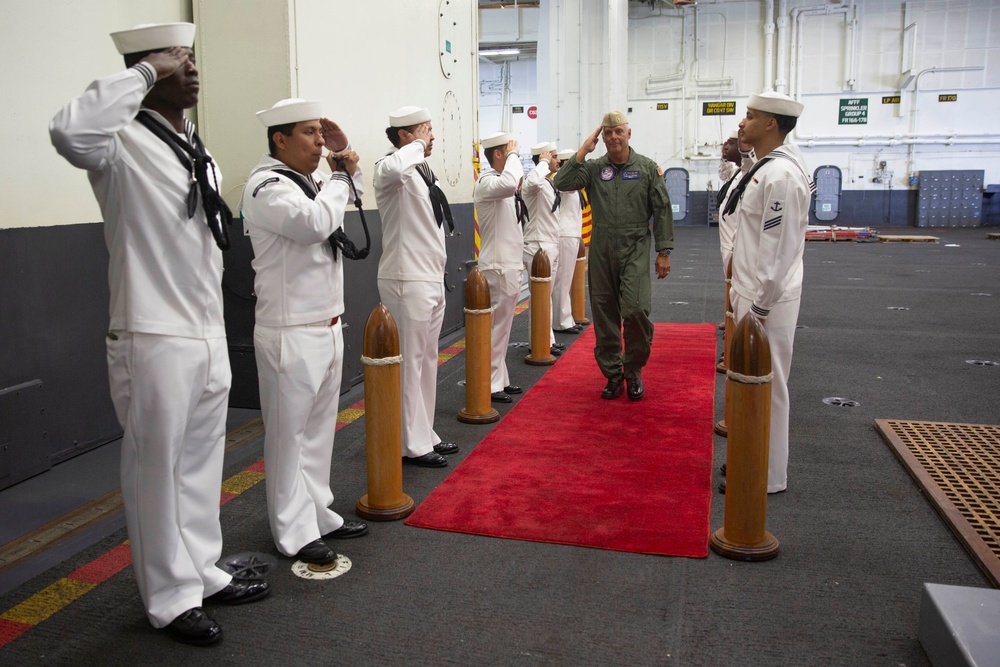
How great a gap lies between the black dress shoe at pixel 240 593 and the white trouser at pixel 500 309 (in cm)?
342

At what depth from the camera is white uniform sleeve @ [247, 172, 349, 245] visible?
325cm

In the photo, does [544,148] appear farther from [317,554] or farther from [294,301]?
[317,554]

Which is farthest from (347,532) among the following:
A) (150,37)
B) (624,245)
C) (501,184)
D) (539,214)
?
(539,214)

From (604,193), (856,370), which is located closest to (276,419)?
(604,193)

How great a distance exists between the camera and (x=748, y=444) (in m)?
3.53

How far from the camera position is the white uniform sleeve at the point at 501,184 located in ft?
19.7

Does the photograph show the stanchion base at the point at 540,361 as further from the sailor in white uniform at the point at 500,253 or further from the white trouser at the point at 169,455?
the white trouser at the point at 169,455

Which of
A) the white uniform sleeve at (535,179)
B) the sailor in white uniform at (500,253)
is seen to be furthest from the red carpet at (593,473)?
the white uniform sleeve at (535,179)

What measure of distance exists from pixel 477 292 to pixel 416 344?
0.82 meters

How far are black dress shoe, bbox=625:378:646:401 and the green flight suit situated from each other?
40mm

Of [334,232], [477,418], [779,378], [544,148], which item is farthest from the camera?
[544,148]

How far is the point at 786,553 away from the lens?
12.1 ft

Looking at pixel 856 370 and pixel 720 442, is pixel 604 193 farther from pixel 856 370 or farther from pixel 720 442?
pixel 856 370

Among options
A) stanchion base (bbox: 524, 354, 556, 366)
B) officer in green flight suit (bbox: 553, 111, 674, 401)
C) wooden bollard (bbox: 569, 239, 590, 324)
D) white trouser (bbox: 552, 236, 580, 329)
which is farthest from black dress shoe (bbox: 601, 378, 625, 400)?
wooden bollard (bbox: 569, 239, 590, 324)
